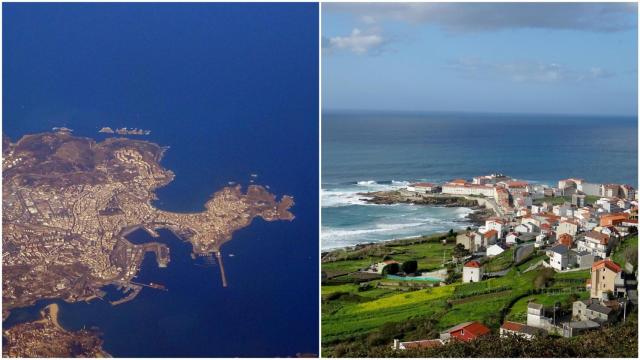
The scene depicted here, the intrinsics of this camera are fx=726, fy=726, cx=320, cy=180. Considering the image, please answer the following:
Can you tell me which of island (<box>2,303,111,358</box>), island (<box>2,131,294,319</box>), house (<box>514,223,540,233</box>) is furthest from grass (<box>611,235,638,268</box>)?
island (<box>2,303,111,358</box>)

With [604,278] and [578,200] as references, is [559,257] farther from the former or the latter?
[578,200]

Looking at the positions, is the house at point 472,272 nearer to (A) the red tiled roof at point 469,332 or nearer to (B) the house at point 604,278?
(A) the red tiled roof at point 469,332

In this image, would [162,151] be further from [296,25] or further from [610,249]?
[610,249]

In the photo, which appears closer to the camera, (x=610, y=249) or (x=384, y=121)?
(x=610, y=249)

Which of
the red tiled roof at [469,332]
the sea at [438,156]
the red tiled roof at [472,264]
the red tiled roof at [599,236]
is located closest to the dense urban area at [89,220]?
the sea at [438,156]

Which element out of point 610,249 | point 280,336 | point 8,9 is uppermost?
point 8,9

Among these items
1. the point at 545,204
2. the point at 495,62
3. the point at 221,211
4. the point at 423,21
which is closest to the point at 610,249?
the point at 545,204
